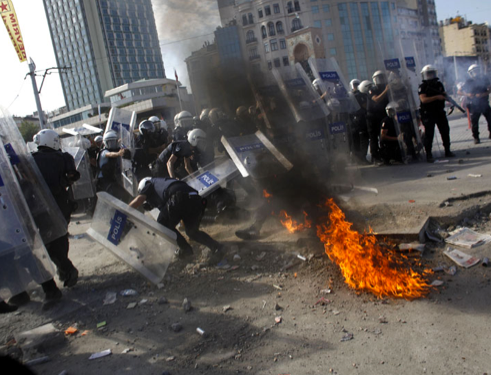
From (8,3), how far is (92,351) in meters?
15.5

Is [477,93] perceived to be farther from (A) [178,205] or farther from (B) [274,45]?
(A) [178,205]

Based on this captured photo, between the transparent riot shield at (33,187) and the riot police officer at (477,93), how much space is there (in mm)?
8586

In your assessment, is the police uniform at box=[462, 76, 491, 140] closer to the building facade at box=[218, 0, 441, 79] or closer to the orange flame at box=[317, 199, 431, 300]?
the building facade at box=[218, 0, 441, 79]

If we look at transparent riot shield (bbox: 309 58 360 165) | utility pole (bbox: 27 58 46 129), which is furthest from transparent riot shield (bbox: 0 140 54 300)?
utility pole (bbox: 27 58 46 129)

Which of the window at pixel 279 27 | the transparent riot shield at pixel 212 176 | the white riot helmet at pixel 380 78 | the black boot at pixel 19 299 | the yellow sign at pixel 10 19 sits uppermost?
the yellow sign at pixel 10 19

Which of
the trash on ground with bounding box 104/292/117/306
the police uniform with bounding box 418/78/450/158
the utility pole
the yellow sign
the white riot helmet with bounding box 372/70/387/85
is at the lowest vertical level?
the trash on ground with bounding box 104/292/117/306

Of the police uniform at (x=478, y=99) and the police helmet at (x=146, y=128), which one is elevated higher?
the police helmet at (x=146, y=128)

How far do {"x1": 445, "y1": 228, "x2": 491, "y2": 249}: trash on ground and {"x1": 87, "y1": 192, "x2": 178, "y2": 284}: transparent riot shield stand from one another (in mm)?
2991

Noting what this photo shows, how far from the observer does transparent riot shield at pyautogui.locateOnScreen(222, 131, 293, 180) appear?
6.00 meters

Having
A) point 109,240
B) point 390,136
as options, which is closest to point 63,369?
point 109,240

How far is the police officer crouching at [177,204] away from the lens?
15.3 ft

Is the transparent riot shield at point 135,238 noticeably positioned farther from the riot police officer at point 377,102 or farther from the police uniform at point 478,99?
the police uniform at point 478,99

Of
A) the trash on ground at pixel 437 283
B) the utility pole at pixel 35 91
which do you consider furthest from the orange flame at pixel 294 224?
the utility pole at pixel 35 91

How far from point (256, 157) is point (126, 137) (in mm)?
3138
